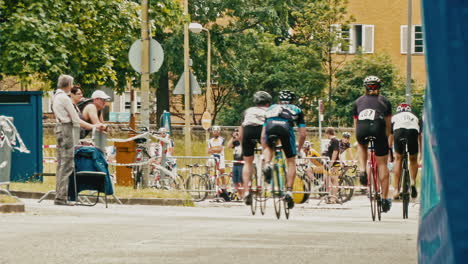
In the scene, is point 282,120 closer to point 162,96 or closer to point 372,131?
point 372,131

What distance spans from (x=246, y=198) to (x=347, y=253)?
25.0 ft

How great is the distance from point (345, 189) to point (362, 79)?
96.0ft

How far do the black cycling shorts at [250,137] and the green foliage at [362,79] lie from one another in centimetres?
3903

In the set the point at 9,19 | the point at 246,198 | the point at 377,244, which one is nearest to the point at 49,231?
the point at 377,244

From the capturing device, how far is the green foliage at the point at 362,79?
55.9 meters

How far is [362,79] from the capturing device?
5628 centimetres

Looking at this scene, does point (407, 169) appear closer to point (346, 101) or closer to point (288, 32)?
point (346, 101)

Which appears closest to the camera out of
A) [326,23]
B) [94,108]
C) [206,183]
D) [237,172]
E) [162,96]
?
[94,108]

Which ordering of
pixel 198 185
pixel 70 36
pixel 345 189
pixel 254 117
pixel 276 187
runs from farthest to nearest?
1. pixel 70 36
2. pixel 198 185
3. pixel 345 189
4. pixel 254 117
5. pixel 276 187

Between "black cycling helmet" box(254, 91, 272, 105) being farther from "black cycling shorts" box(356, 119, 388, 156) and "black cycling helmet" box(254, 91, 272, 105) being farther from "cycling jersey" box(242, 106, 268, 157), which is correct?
"black cycling shorts" box(356, 119, 388, 156)

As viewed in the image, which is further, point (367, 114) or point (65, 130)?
point (65, 130)

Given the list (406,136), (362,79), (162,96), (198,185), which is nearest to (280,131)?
(406,136)

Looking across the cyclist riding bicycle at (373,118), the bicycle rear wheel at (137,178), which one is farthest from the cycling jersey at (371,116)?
the bicycle rear wheel at (137,178)

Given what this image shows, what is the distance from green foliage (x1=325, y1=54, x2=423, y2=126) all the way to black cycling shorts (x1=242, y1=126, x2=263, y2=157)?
39033 millimetres
